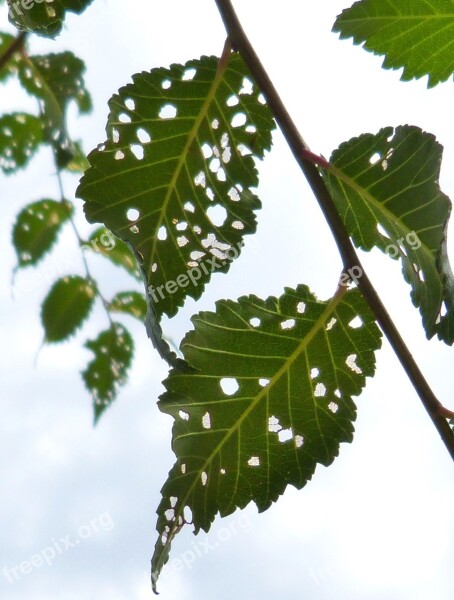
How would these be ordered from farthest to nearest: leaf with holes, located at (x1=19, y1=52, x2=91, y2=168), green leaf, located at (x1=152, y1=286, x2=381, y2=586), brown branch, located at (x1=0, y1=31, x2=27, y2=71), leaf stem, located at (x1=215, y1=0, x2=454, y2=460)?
leaf with holes, located at (x1=19, y1=52, x2=91, y2=168) → brown branch, located at (x1=0, y1=31, x2=27, y2=71) → green leaf, located at (x1=152, y1=286, x2=381, y2=586) → leaf stem, located at (x1=215, y1=0, x2=454, y2=460)

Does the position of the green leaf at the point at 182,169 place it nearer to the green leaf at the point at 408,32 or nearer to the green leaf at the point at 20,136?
the green leaf at the point at 408,32

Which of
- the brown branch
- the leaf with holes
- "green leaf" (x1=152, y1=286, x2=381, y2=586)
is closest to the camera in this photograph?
"green leaf" (x1=152, y1=286, x2=381, y2=586)

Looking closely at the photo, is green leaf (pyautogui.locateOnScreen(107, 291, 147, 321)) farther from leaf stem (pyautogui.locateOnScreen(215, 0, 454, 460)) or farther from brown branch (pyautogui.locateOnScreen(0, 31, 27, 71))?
leaf stem (pyautogui.locateOnScreen(215, 0, 454, 460))

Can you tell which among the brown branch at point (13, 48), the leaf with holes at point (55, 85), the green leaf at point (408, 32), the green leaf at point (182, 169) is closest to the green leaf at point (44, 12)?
the green leaf at point (182, 169)

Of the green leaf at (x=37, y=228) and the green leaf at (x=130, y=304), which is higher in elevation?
the green leaf at (x=37, y=228)

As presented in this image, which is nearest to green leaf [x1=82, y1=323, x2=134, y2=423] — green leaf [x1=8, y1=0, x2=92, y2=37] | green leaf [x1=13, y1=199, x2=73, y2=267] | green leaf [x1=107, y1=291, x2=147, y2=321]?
green leaf [x1=107, y1=291, x2=147, y2=321]

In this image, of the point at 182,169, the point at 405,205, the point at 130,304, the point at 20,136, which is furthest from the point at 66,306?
the point at 405,205

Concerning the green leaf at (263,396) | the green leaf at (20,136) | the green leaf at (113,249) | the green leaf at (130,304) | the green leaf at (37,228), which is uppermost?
the green leaf at (20,136)

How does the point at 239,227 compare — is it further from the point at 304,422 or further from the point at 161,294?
the point at 304,422
